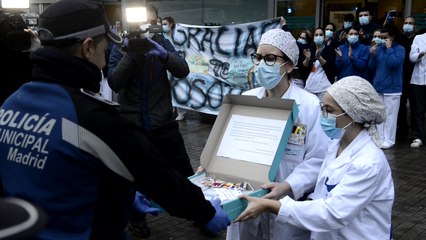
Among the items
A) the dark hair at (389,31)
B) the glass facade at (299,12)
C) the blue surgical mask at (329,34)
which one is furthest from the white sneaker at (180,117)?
the dark hair at (389,31)

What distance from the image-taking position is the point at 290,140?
3.04 metres

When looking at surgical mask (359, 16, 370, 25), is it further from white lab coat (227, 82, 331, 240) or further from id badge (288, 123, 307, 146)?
id badge (288, 123, 307, 146)

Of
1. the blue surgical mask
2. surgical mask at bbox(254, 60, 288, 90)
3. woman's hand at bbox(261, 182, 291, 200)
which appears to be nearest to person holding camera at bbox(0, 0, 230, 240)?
woman's hand at bbox(261, 182, 291, 200)

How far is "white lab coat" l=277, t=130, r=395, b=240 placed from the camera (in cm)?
253

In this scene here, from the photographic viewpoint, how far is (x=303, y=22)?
13.7 m

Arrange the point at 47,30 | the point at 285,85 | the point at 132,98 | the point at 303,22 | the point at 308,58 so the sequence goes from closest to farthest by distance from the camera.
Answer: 1. the point at 47,30
2. the point at 285,85
3. the point at 132,98
4. the point at 308,58
5. the point at 303,22

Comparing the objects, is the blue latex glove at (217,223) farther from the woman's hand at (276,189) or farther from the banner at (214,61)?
the banner at (214,61)

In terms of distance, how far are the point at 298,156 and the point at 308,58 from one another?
19.8ft

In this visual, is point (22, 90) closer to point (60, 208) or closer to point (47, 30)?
point (47, 30)

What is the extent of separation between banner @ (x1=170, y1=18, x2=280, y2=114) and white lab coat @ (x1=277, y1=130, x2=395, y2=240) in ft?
21.8

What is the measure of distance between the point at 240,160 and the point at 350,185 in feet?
2.44

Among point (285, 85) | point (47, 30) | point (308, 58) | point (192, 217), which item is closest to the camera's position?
point (47, 30)

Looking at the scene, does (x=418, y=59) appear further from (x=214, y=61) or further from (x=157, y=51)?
(x=157, y=51)

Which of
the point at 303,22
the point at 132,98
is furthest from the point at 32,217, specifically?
the point at 303,22
